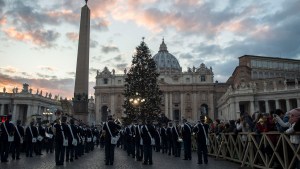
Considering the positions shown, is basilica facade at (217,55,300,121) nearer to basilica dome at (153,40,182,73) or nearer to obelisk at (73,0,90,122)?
obelisk at (73,0,90,122)

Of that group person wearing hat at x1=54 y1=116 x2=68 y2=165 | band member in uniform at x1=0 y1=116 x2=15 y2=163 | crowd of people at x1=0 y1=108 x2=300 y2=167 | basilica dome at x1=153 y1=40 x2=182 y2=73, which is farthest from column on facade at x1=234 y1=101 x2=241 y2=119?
basilica dome at x1=153 y1=40 x2=182 y2=73

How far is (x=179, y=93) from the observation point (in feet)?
303

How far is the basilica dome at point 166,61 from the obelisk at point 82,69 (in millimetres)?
95578

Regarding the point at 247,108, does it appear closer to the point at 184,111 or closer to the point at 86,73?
the point at 184,111

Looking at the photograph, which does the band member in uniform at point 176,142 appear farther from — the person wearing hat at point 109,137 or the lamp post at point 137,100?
the lamp post at point 137,100

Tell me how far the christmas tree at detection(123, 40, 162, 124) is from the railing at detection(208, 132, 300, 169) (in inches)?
773

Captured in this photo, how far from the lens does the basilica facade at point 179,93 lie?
90.6 metres

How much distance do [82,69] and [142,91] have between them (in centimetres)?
1250

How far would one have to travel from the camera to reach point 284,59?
77.9 metres

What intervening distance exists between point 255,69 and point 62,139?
6884cm

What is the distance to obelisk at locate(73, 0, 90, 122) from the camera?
22797mm

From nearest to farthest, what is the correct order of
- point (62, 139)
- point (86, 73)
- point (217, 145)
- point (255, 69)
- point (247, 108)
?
point (62, 139)
point (217, 145)
point (86, 73)
point (247, 108)
point (255, 69)

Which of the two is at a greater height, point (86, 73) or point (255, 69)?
point (255, 69)

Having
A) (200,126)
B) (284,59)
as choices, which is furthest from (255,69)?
(200,126)
